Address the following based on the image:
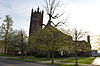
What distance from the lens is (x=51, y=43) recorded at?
17766mm

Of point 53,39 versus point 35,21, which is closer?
point 53,39

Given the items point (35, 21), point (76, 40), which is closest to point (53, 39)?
point (76, 40)

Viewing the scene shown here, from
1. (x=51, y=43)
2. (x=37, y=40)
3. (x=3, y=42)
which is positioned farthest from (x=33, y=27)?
(x=51, y=43)

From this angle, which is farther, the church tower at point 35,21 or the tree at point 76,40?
the church tower at point 35,21

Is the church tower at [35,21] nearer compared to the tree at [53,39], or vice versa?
the tree at [53,39]

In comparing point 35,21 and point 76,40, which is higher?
point 35,21

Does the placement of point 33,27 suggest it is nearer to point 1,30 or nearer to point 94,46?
point 1,30

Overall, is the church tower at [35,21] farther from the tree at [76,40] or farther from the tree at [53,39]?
the tree at [76,40]

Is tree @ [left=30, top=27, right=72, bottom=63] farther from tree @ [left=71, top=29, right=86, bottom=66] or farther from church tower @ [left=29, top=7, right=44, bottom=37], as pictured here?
church tower @ [left=29, top=7, right=44, bottom=37]

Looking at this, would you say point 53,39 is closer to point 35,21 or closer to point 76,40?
point 76,40

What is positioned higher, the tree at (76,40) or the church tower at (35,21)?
the church tower at (35,21)

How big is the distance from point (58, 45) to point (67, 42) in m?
1.64

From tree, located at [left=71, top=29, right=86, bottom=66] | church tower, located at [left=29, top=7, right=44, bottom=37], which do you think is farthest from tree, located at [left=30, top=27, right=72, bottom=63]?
church tower, located at [left=29, top=7, right=44, bottom=37]

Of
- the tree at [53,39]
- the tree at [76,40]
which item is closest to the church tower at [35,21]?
the tree at [53,39]
